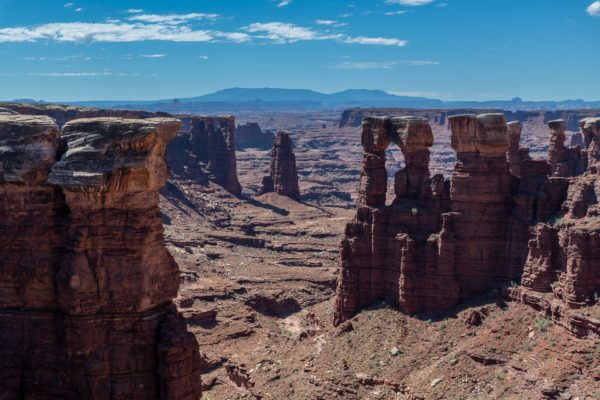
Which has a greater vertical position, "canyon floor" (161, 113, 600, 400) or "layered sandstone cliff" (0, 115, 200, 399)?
"layered sandstone cliff" (0, 115, 200, 399)

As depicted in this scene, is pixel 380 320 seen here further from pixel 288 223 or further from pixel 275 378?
pixel 288 223

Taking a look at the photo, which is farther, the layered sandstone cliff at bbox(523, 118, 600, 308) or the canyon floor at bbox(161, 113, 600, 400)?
the layered sandstone cliff at bbox(523, 118, 600, 308)

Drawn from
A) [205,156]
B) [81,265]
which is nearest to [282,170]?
[205,156]

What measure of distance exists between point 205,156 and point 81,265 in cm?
13750

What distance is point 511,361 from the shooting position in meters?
43.9

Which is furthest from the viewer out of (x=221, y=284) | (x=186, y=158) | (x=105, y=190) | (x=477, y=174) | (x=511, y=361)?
(x=186, y=158)

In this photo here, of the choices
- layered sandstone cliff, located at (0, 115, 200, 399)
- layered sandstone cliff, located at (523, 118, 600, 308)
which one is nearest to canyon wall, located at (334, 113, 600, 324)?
layered sandstone cliff, located at (523, 118, 600, 308)

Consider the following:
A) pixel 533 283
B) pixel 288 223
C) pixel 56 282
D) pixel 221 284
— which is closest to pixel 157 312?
pixel 56 282

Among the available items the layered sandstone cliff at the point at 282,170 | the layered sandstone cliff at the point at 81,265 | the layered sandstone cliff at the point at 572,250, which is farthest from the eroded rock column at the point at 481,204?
Answer: the layered sandstone cliff at the point at 282,170

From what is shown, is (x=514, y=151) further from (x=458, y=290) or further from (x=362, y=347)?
(x=362, y=347)

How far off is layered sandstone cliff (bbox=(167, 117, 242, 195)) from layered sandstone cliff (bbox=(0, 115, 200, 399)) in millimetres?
127896

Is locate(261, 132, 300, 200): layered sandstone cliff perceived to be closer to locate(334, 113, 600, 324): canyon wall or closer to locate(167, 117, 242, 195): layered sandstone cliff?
locate(167, 117, 242, 195): layered sandstone cliff

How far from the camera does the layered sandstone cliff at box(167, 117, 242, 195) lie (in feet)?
521

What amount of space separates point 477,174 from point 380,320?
12.2m
